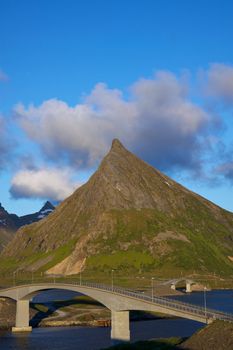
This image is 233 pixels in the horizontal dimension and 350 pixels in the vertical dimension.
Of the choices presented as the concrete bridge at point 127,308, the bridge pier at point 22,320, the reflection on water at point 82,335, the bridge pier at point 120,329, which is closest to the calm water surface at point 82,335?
the reflection on water at point 82,335

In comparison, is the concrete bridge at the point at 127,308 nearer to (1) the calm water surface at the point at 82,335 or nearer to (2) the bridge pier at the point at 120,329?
(2) the bridge pier at the point at 120,329

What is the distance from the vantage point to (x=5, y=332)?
137125 millimetres

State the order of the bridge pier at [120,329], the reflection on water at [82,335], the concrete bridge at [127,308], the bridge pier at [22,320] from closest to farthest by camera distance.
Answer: the concrete bridge at [127,308] → the bridge pier at [120,329] → the reflection on water at [82,335] → the bridge pier at [22,320]

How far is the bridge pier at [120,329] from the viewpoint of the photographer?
10156cm

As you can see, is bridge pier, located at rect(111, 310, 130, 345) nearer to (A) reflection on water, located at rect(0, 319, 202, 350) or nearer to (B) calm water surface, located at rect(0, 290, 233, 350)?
(B) calm water surface, located at rect(0, 290, 233, 350)

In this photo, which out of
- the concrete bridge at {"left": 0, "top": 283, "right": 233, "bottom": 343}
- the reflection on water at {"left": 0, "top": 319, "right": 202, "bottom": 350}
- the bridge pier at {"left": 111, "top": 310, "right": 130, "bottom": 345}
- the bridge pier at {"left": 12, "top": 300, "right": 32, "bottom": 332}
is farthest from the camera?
the bridge pier at {"left": 12, "top": 300, "right": 32, "bottom": 332}

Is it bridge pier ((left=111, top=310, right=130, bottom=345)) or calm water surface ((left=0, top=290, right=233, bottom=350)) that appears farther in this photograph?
calm water surface ((left=0, top=290, right=233, bottom=350))

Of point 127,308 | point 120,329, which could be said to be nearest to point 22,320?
point 120,329

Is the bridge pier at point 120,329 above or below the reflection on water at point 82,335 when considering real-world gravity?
above

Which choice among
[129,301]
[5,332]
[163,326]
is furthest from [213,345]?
[5,332]

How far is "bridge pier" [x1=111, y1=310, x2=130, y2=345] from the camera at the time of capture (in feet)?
333

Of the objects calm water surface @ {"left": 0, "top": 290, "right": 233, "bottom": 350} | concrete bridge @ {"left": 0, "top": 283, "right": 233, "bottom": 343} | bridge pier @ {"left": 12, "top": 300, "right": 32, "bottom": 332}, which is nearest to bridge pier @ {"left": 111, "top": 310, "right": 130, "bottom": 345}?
concrete bridge @ {"left": 0, "top": 283, "right": 233, "bottom": 343}

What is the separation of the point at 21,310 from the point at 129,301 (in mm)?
50940

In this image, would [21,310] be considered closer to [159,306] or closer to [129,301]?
[129,301]
